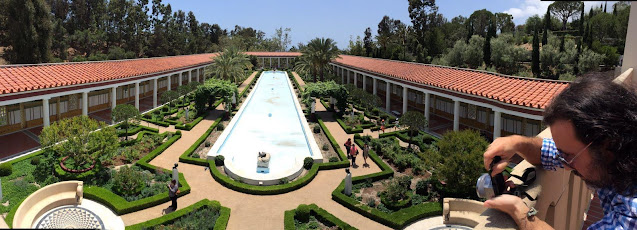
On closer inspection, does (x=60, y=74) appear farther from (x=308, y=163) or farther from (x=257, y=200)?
(x=257, y=200)

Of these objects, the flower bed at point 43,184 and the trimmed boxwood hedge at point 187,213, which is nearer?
the trimmed boxwood hedge at point 187,213

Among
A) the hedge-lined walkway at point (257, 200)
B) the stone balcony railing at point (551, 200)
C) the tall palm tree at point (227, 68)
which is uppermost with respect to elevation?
the tall palm tree at point (227, 68)

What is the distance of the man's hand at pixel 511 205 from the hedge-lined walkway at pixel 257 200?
35.6 feet

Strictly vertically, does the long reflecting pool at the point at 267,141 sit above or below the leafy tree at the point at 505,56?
below

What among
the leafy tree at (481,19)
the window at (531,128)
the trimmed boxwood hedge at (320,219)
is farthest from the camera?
the leafy tree at (481,19)

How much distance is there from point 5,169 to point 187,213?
808 centimetres

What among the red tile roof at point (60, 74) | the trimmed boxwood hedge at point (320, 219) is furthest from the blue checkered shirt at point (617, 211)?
the red tile roof at point (60, 74)

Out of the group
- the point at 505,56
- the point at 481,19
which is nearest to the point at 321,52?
the point at 505,56

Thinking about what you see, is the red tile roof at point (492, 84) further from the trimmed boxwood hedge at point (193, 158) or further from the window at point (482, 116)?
the trimmed boxwood hedge at point (193, 158)

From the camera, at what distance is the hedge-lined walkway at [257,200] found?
1348 cm

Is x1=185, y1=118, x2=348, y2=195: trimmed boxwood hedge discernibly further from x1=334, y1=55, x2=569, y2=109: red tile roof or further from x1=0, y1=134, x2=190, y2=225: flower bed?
x1=334, y1=55, x2=569, y2=109: red tile roof

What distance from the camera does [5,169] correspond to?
52.2ft

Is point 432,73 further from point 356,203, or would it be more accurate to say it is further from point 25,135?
point 25,135

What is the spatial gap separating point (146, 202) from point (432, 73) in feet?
67.7
